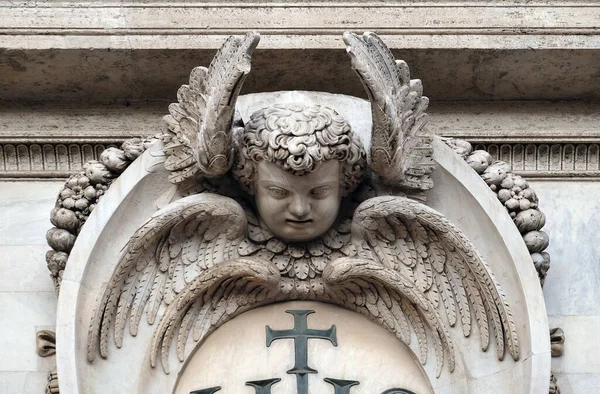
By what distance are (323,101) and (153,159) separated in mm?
872

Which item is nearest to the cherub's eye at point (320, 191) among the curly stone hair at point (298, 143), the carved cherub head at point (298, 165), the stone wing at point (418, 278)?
the carved cherub head at point (298, 165)

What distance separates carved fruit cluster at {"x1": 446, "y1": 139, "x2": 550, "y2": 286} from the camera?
10.1 m

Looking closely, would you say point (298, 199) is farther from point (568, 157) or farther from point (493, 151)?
point (568, 157)

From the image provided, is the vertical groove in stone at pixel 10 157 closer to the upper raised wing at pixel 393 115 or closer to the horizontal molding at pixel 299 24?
the horizontal molding at pixel 299 24

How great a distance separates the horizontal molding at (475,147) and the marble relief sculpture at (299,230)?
0.65 m

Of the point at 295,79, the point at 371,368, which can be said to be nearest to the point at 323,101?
the point at 295,79

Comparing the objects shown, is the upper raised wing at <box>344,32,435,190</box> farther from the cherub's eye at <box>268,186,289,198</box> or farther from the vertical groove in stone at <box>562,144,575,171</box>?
the vertical groove in stone at <box>562,144,575,171</box>

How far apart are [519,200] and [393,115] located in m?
0.82

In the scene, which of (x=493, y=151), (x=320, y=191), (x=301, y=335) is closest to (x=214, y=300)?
(x=301, y=335)

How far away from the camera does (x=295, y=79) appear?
10.7m

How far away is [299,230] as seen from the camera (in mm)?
9984

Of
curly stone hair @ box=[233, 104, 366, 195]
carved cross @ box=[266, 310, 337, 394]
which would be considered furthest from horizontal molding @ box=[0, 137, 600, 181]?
carved cross @ box=[266, 310, 337, 394]

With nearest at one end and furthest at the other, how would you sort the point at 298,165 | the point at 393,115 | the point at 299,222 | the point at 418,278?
1. the point at 298,165
2. the point at 393,115
3. the point at 299,222
4. the point at 418,278

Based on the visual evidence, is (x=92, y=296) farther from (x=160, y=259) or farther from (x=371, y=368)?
(x=371, y=368)
